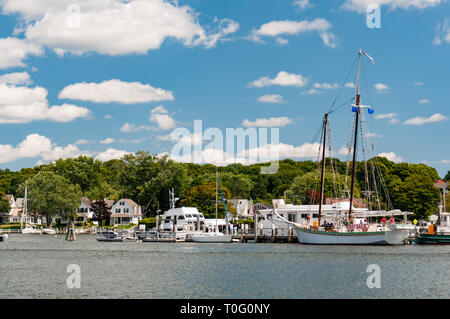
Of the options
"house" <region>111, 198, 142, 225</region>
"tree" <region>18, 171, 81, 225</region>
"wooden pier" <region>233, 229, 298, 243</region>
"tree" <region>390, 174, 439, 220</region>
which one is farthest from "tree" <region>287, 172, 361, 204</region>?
"tree" <region>18, 171, 81, 225</region>

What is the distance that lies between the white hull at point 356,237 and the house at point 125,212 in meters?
76.8

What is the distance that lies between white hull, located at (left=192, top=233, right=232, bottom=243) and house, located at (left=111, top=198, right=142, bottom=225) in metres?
62.3

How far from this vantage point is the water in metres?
34.0

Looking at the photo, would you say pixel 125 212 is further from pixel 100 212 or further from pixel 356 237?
pixel 356 237

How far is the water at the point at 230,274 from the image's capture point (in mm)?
34031

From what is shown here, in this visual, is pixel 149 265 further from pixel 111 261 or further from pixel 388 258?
pixel 388 258

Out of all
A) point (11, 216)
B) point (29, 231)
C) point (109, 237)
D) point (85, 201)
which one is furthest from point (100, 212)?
point (109, 237)

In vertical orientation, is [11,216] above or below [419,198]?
below

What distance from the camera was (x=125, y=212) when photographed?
145m

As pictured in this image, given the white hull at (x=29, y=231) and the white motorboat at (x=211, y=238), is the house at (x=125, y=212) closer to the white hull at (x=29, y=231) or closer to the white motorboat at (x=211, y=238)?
the white hull at (x=29, y=231)

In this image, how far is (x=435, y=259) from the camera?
5347cm

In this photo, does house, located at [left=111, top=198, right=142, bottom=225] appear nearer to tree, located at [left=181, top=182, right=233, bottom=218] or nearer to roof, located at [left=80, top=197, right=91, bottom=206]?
roof, located at [left=80, top=197, right=91, bottom=206]

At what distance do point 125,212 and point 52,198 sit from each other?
20.1 meters
